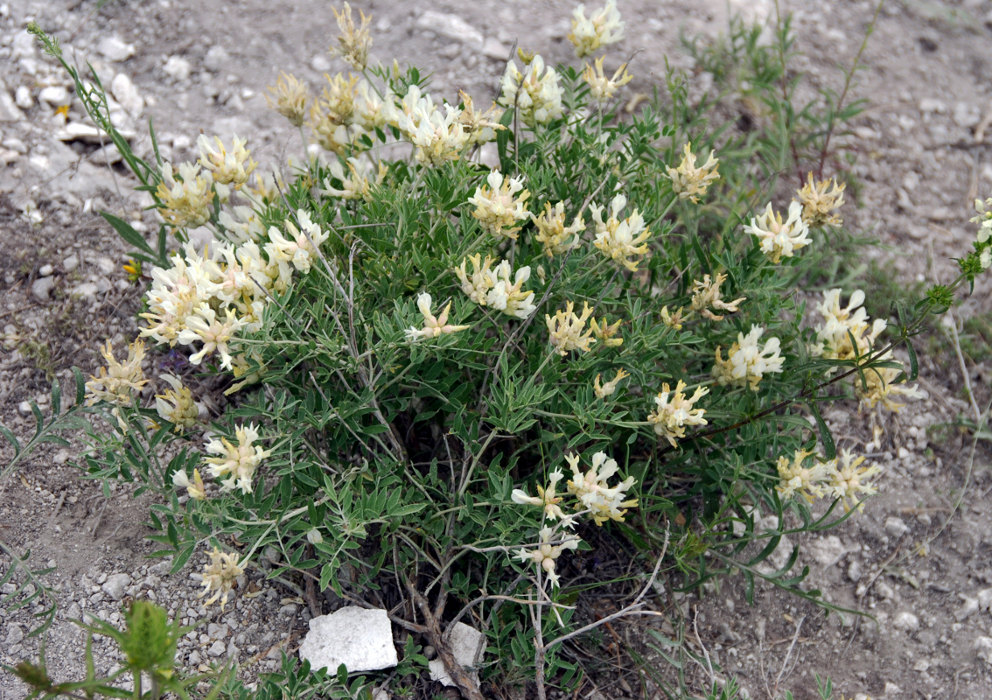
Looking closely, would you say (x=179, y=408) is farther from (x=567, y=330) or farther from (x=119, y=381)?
(x=567, y=330)

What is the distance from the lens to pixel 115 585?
2391 millimetres

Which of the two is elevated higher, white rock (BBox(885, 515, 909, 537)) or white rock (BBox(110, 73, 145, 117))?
white rock (BBox(110, 73, 145, 117))

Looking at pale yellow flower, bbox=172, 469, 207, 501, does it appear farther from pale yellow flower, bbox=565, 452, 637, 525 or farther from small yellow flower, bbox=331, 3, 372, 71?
small yellow flower, bbox=331, 3, 372, 71

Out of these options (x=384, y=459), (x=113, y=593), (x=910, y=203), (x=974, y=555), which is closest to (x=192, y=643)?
(x=113, y=593)

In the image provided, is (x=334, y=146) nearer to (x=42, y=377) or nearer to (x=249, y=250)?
(x=249, y=250)

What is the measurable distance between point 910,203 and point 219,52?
314 cm

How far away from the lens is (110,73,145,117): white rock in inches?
137

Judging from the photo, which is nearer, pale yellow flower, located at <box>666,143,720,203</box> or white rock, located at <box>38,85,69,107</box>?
pale yellow flower, located at <box>666,143,720,203</box>

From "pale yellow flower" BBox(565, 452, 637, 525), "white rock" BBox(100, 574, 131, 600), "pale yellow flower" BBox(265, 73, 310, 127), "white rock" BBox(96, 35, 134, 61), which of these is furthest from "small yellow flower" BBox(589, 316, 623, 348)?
"white rock" BBox(96, 35, 134, 61)

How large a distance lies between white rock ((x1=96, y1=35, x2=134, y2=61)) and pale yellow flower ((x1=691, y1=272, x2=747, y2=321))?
2.69 m

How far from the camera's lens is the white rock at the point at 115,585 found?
238cm

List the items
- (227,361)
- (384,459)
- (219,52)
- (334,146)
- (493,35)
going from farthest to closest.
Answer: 1. (493,35)
2. (219,52)
3. (334,146)
4. (384,459)
5. (227,361)

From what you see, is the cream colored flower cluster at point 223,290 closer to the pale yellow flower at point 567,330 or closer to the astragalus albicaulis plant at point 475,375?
the astragalus albicaulis plant at point 475,375

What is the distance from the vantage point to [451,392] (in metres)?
2.33
